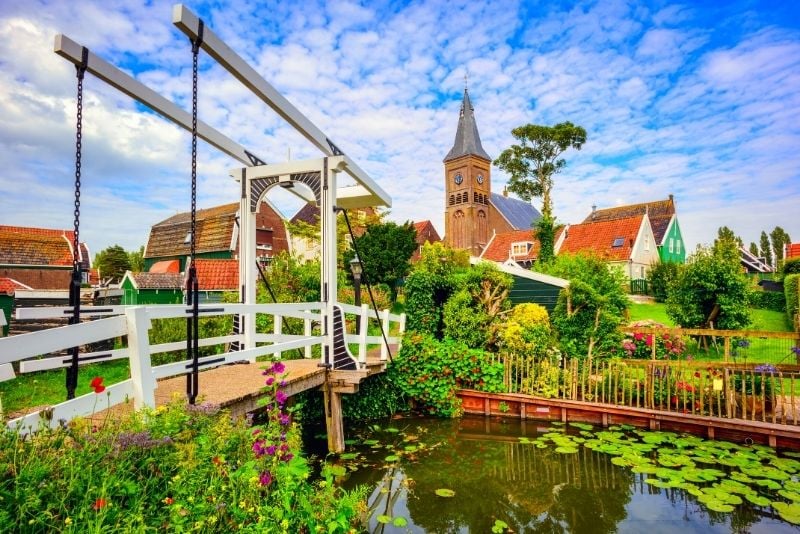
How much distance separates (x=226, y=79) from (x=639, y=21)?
8.11 metres

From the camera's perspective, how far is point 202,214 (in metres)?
37.2

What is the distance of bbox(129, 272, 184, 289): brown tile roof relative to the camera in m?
23.9

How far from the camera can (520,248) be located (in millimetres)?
37719

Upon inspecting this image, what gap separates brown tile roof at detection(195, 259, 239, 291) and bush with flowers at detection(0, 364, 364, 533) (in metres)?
21.2

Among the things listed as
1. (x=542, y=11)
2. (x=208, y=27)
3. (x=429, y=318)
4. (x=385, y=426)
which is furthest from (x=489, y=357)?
(x=208, y=27)

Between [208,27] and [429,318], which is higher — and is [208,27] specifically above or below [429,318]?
above

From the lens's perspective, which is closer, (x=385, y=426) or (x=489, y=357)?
(x=385, y=426)

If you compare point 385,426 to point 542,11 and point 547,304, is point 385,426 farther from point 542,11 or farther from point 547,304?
point 542,11

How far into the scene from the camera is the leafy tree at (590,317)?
1189 cm

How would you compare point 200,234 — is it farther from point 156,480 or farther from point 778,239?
point 778,239

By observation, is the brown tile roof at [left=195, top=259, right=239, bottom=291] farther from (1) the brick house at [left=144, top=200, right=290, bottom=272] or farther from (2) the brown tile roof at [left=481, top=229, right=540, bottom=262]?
(2) the brown tile roof at [left=481, top=229, right=540, bottom=262]

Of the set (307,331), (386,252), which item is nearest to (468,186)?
(386,252)

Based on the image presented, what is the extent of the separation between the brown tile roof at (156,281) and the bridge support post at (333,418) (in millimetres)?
20763

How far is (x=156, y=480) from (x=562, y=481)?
6054 millimetres
